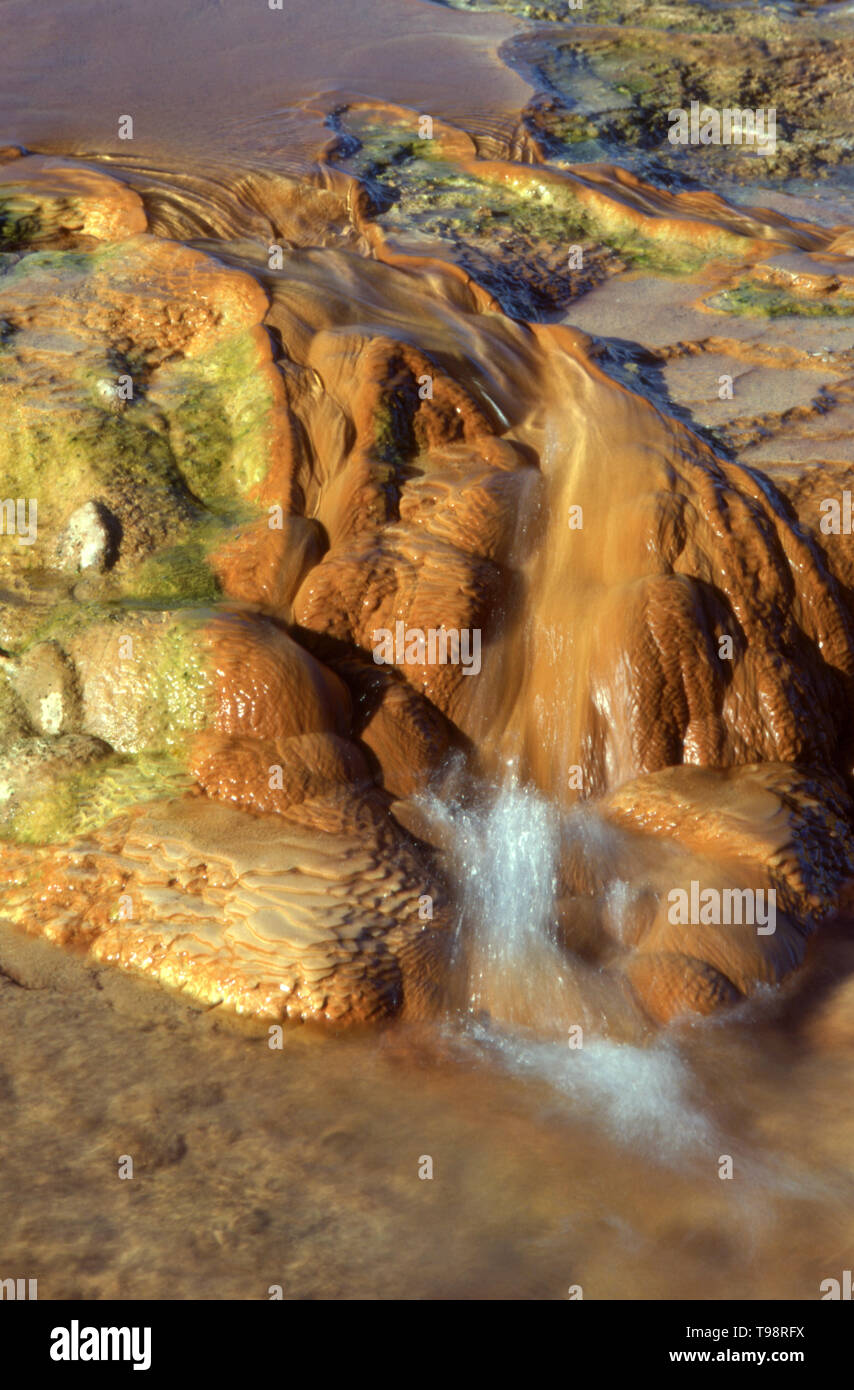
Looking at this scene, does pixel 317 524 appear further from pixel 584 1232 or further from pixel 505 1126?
pixel 584 1232

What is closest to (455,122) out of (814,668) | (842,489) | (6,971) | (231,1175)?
(842,489)

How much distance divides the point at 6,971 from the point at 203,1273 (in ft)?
3.73
